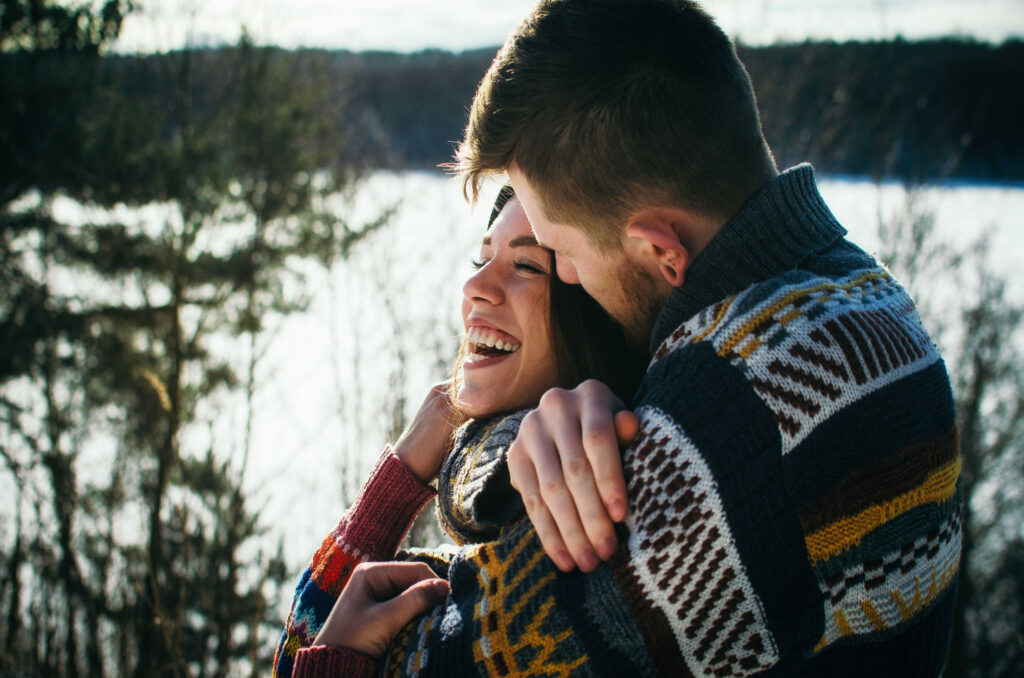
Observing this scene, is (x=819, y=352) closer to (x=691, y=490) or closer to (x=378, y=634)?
(x=691, y=490)

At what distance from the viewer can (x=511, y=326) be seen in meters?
1.80

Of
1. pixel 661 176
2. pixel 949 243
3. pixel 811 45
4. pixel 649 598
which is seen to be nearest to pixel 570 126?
pixel 661 176

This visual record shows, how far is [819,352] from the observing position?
0.93 meters

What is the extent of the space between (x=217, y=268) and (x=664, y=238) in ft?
31.0

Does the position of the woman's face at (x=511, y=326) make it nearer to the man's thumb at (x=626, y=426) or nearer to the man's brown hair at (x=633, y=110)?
the man's brown hair at (x=633, y=110)

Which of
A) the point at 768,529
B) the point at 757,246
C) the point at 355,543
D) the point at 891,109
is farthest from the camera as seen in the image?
the point at 891,109

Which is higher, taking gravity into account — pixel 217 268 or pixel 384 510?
pixel 217 268

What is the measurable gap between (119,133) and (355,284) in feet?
11.1

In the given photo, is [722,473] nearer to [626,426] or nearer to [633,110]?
[626,426]

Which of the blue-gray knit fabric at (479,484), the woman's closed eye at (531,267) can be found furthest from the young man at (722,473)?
the woman's closed eye at (531,267)

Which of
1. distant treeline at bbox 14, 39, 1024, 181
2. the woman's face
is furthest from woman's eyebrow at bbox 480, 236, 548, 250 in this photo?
distant treeline at bbox 14, 39, 1024, 181

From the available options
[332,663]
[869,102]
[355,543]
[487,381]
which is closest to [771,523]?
[332,663]

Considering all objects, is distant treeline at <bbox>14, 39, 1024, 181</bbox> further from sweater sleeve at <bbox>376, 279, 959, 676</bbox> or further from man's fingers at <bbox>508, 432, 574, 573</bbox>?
sweater sleeve at <bbox>376, 279, 959, 676</bbox>

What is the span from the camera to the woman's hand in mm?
1859
